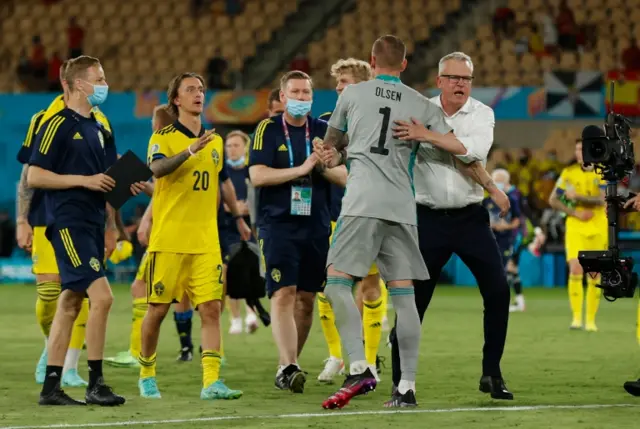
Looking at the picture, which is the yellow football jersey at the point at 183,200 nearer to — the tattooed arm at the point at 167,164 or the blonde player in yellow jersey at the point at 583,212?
the tattooed arm at the point at 167,164

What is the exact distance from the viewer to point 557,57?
26.7 m

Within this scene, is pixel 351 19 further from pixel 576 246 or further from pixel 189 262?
pixel 189 262

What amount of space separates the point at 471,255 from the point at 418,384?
1.43 metres

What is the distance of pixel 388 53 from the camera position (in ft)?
26.7

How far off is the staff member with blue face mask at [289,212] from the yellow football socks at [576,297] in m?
6.51

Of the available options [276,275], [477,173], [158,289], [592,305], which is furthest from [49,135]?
[592,305]

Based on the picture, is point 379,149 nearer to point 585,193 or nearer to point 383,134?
point 383,134

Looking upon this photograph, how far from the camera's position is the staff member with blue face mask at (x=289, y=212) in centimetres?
955

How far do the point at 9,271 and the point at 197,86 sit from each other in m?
18.4

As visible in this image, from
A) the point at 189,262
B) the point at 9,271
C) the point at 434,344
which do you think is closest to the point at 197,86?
the point at 189,262

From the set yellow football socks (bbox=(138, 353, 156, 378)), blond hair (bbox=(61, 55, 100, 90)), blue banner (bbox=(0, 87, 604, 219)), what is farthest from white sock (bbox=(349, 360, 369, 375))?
blue banner (bbox=(0, 87, 604, 219))

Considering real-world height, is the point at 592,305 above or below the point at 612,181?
below

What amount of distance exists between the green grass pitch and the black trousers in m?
0.42

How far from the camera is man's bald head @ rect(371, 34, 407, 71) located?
26.7ft
